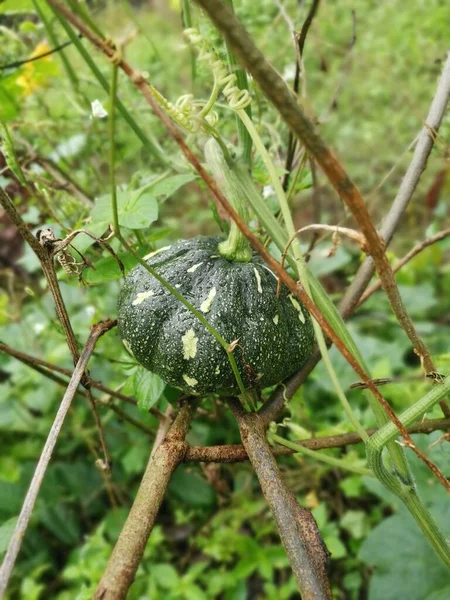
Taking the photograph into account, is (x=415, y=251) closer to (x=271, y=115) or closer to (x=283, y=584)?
(x=271, y=115)

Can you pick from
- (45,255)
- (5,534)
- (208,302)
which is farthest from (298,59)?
(5,534)

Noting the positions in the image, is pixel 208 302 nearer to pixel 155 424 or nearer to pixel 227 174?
pixel 227 174

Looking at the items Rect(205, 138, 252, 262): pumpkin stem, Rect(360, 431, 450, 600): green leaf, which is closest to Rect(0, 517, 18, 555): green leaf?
Rect(205, 138, 252, 262): pumpkin stem

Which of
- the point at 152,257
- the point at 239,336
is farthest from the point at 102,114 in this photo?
the point at 239,336

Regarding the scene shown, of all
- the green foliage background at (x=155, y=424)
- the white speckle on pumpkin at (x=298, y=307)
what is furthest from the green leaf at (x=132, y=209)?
the white speckle on pumpkin at (x=298, y=307)

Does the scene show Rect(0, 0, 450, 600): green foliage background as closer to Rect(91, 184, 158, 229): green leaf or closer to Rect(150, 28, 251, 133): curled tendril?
Rect(91, 184, 158, 229): green leaf

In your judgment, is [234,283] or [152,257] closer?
[234,283]
